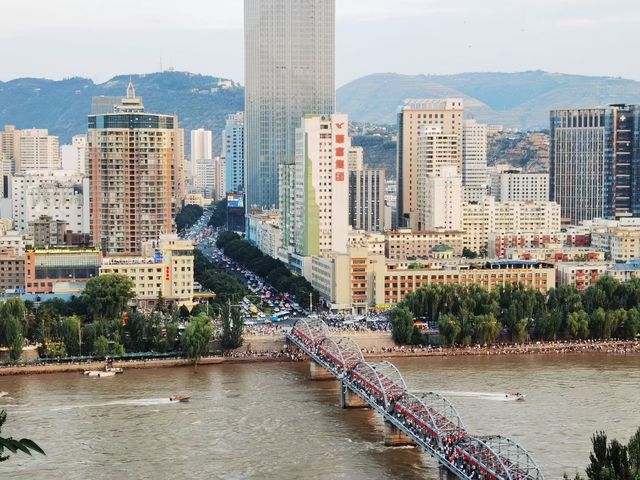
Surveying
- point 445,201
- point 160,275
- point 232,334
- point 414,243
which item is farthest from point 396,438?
point 445,201

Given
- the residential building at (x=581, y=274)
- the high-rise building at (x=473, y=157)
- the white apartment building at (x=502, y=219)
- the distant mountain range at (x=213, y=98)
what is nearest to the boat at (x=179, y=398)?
the residential building at (x=581, y=274)

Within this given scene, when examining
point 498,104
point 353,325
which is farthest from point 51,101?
point 353,325

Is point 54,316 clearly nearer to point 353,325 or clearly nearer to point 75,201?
point 353,325

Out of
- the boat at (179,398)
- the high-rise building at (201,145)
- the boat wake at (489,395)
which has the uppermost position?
the high-rise building at (201,145)

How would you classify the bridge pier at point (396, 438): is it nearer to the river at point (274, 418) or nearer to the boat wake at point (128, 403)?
the river at point (274, 418)

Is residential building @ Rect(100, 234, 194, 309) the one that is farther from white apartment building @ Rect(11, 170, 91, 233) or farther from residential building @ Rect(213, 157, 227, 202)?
residential building @ Rect(213, 157, 227, 202)

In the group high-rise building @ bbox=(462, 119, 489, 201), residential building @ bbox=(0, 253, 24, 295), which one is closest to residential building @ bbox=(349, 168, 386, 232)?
high-rise building @ bbox=(462, 119, 489, 201)
